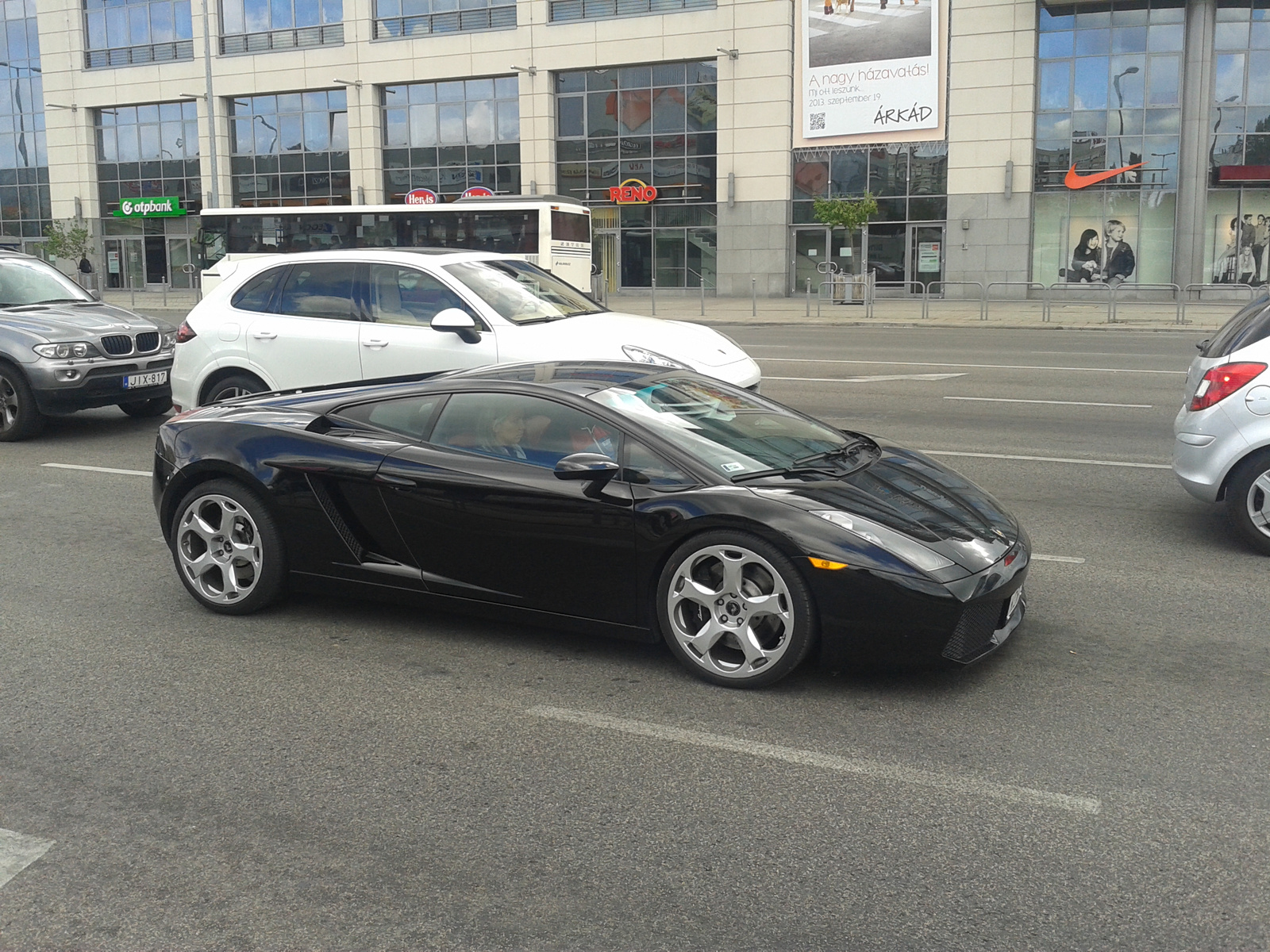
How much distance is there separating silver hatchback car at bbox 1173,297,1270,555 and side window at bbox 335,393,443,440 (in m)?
4.48

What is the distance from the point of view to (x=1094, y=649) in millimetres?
5465

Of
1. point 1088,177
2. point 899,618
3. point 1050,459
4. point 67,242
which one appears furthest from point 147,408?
point 67,242

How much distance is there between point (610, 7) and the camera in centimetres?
4122

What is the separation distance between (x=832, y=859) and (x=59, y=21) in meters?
57.2

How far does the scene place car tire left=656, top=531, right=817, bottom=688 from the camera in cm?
485

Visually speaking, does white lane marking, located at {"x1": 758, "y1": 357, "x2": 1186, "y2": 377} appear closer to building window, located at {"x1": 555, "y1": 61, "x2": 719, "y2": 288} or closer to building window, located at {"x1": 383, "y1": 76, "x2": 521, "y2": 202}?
building window, located at {"x1": 555, "y1": 61, "x2": 719, "y2": 288}

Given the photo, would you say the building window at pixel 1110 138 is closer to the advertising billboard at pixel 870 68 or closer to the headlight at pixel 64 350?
the advertising billboard at pixel 870 68

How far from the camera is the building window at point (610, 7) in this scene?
4006cm

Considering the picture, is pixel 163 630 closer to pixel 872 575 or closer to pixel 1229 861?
pixel 872 575

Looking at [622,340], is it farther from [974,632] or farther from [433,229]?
[433,229]

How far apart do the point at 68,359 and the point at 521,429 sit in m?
7.52

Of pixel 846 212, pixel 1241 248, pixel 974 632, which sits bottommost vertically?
pixel 974 632

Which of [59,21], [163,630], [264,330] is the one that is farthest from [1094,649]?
[59,21]

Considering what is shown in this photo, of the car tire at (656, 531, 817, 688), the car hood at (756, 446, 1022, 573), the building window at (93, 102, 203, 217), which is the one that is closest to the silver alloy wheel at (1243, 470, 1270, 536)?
the car hood at (756, 446, 1022, 573)
